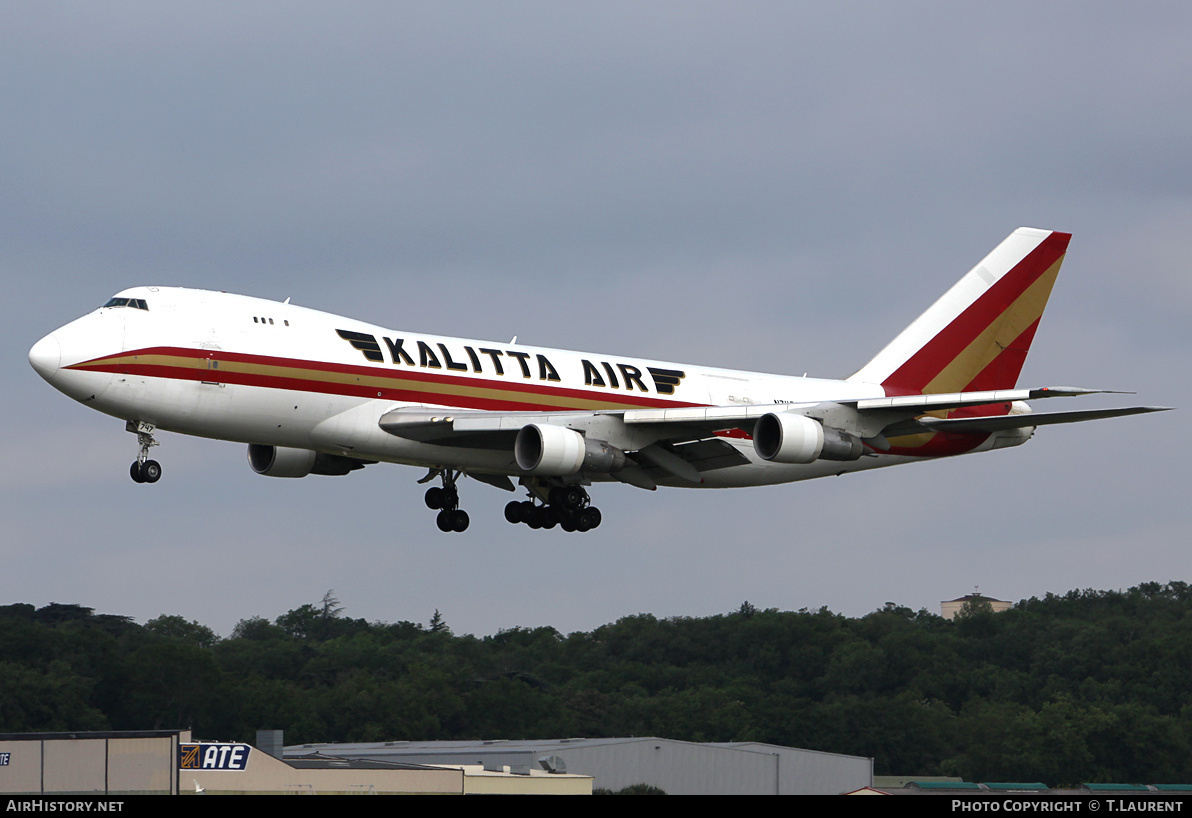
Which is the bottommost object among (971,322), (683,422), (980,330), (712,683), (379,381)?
(712,683)

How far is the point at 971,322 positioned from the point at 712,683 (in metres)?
58.8

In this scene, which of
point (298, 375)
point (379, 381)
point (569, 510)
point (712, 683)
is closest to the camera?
point (298, 375)

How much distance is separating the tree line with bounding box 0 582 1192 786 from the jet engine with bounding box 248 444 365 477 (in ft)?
166

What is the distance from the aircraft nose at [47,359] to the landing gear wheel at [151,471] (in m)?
3.15

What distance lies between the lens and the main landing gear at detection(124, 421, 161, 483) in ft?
129

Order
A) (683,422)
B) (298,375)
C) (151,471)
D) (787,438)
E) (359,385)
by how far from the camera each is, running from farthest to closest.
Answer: (683,422)
(787,438)
(359,385)
(298,375)
(151,471)

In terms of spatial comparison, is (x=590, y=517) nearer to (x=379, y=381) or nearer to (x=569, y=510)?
(x=569, y=510)

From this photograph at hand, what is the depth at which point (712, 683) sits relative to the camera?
108m

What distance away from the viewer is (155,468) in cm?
3956

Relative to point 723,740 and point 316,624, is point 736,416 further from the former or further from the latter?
point 316,624

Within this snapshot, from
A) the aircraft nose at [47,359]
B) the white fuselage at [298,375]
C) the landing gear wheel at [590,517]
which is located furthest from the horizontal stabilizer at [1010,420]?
the aircraft nose at [47,359]

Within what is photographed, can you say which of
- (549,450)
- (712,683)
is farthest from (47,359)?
(712,683)

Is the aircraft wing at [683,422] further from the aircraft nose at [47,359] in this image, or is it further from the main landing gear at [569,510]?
the aircraft nose at [47,359]

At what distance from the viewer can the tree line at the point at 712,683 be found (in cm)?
9406
